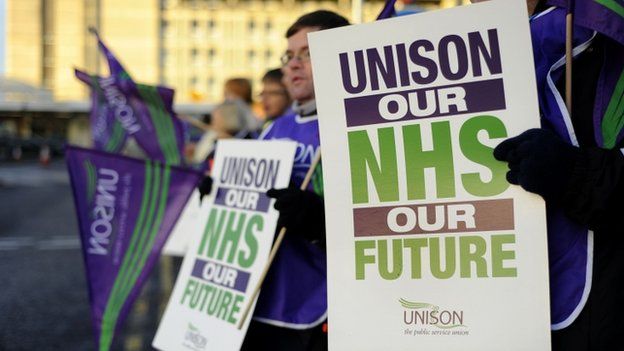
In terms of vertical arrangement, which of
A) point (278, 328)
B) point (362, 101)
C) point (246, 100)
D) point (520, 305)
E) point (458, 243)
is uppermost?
point (246, 100)

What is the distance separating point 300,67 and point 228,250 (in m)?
0.66

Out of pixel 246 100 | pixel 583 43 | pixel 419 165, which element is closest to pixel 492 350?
pixel 419 165

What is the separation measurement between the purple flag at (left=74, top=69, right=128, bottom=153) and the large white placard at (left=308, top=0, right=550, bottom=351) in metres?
2.75

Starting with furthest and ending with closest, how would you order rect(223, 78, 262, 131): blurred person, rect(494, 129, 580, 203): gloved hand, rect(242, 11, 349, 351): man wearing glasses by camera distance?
1. rect(223, 78, 262, 131): blurred person
2. rect(242, 11, 349, 351): man wearing glasses
3. rect(494, 129, 580, 203): gloved hand

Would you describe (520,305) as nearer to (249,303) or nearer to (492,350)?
(492,350)

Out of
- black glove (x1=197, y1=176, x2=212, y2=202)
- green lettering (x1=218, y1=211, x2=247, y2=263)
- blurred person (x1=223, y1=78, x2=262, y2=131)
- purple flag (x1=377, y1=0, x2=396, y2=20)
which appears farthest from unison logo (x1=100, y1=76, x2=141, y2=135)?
purple flag (x1=377, y1=0, x2=396, y2=20)

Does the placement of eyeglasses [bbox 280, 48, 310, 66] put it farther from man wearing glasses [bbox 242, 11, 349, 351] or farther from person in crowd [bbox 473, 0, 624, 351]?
person in crowd [bbox 473, 0, 624, 351]

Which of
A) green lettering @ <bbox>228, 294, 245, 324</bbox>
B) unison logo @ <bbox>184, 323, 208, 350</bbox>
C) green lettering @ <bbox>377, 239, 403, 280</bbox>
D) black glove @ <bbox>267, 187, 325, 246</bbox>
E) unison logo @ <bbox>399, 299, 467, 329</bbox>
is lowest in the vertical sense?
unison logo @ <bbox>184, 323, 208, 350</bbox>

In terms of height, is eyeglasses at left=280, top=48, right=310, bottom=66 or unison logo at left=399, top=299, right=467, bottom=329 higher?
eyeglasses at left=280, top=48, right=310, bottom=66

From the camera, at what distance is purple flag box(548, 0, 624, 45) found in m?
1.43

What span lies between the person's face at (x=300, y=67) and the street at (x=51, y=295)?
216 centimetres

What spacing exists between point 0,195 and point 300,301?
13228mm

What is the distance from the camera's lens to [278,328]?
2.32 metres

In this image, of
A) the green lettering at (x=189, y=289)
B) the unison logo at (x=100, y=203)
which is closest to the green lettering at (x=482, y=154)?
the green lettering at (x=189, y=289)
